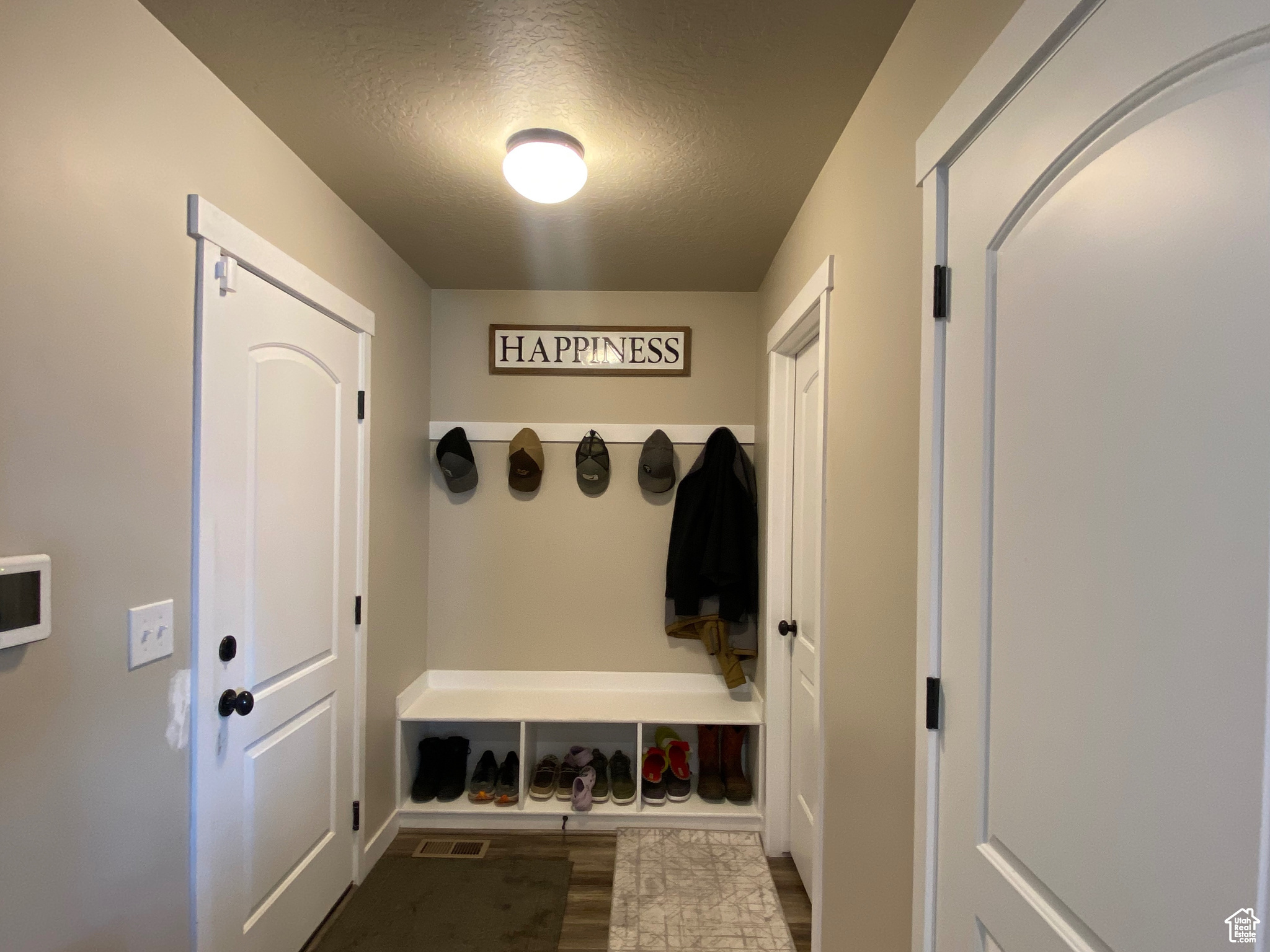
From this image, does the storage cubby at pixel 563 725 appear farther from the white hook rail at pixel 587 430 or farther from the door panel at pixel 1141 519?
the door panel at pixel 1141 519

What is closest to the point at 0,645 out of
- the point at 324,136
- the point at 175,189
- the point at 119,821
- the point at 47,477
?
the point at 47,477

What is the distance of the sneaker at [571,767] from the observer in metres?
2.87

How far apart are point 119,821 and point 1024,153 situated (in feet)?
6.53

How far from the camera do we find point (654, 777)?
2844 millimetres

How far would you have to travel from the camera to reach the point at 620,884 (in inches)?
93.4

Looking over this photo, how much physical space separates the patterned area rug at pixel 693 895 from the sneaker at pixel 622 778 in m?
0.13

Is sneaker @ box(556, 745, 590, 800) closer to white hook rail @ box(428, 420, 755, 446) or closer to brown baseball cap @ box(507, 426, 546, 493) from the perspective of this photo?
brown baseball cap @ box(507, 426, 546, 493)

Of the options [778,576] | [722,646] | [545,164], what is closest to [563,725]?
[722,646]

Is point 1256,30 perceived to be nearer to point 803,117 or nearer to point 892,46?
point 892,46

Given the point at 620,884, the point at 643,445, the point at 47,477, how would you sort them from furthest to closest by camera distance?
the point at 643,445 < the point at 620,884 < the point at 47,477

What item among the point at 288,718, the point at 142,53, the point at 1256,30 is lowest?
the point at 288,718

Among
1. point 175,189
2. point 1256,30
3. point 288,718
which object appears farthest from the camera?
point 288,718

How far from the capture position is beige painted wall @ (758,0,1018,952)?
3.96 feet

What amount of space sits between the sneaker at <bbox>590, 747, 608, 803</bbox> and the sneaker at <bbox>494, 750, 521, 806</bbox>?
1.12ft
